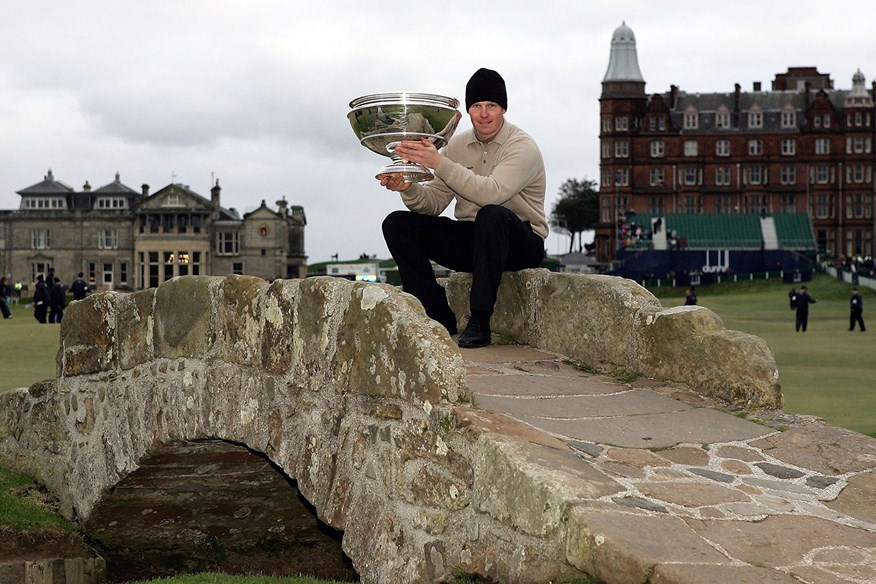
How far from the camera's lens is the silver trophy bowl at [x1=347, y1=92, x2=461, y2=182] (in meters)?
5.93

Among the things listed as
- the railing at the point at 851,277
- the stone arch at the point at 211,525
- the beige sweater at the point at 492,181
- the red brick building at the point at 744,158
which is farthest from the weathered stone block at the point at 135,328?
the red brick building at the point at 744,158

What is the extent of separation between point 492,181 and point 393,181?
2.51ft

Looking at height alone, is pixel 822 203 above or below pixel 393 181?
above

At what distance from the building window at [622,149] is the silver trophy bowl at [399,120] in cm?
8343

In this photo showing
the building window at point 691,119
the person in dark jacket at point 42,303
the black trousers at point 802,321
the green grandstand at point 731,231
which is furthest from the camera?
the building window at point 691,119

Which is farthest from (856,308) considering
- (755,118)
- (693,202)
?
(755,118)

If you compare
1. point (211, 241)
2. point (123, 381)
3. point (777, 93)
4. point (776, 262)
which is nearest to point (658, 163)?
point (777, 93)

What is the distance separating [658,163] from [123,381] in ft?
273

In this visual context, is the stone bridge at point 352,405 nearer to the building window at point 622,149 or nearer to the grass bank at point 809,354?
the grass bank at point 809,354

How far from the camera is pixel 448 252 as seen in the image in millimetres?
7398

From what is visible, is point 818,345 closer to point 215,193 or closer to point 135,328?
point 135,328

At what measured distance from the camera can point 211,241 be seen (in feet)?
301

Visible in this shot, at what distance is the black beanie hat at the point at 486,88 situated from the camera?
695 centimetres

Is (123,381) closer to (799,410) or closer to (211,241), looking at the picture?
(799,410)
